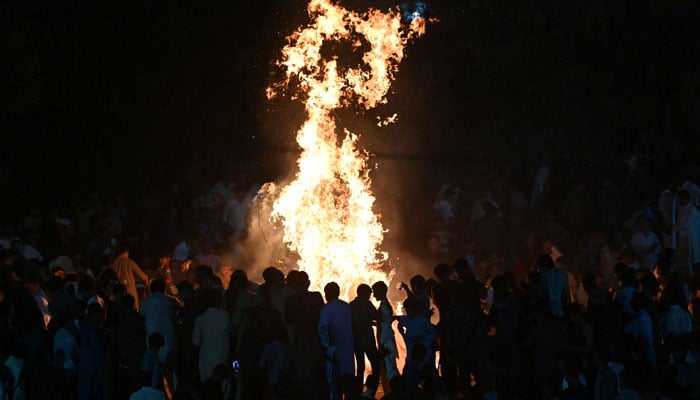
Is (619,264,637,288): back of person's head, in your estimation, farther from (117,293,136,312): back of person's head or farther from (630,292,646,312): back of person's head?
(117,293,136,312): back of person's head

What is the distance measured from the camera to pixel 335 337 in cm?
1377

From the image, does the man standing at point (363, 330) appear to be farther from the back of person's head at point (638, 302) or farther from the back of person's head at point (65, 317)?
the back of person's head at point (65, 317)

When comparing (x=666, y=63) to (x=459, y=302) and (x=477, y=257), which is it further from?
(x=459, y=302)

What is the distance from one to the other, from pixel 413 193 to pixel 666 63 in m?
6.18

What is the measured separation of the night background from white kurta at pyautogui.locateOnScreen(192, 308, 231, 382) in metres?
11.5

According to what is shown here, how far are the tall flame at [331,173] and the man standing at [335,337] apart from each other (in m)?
4.36

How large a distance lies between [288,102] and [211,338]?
12.8 m

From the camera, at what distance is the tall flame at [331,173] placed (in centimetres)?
1930

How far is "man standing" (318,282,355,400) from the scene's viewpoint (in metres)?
13.8

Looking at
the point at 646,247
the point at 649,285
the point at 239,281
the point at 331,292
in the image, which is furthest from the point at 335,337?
the point at 646,247

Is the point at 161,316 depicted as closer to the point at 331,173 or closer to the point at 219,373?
the point at 219,373

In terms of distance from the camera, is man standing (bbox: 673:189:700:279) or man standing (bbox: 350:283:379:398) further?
man standing (bbox: 673:189:700:279)

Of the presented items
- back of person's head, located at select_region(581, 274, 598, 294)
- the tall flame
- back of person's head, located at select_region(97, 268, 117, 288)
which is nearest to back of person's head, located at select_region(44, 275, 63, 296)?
back of person's head, located at select_region(97, 268, 117, 288)

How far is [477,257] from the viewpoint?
2127cm
